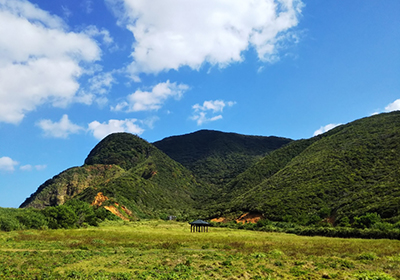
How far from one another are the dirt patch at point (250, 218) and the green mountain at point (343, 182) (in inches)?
57.7

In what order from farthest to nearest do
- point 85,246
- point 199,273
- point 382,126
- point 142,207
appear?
point 142,207
point 382,126
point 85,246
point 199,273

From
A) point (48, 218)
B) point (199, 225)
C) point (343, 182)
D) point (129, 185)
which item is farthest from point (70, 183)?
point (343, 182)

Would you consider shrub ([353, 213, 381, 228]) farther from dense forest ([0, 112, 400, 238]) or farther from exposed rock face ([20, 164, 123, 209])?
exposed rock face ([20, 164, 123, 209])

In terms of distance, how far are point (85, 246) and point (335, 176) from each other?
59174 mm

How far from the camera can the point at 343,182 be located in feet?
215

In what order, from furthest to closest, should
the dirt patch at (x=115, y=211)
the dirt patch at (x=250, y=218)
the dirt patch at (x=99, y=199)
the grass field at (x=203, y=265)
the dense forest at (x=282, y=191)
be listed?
the dirt patch at (x=99, y=199), the dirt patch at (x=115, y=211), the dirt patch at (x=250, y=218), the dense forest at (x=282, y=191), the grass field at (x=203, y=265)

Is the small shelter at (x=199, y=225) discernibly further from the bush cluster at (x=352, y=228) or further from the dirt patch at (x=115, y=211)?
the dirt patch at (x=115, y=211)

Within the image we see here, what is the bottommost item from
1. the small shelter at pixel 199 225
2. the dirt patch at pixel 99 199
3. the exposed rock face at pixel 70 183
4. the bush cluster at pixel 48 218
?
the small shelter at pixel 199 225

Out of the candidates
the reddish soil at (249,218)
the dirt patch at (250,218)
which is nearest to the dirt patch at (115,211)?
the reddish soil at (249,218)

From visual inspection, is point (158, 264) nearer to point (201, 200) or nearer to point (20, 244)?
point (20, 244)

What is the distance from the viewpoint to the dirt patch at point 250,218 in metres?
63.1

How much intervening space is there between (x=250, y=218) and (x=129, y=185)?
5182cm

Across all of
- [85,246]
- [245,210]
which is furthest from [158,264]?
[245,210]

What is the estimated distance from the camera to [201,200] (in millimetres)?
120562
